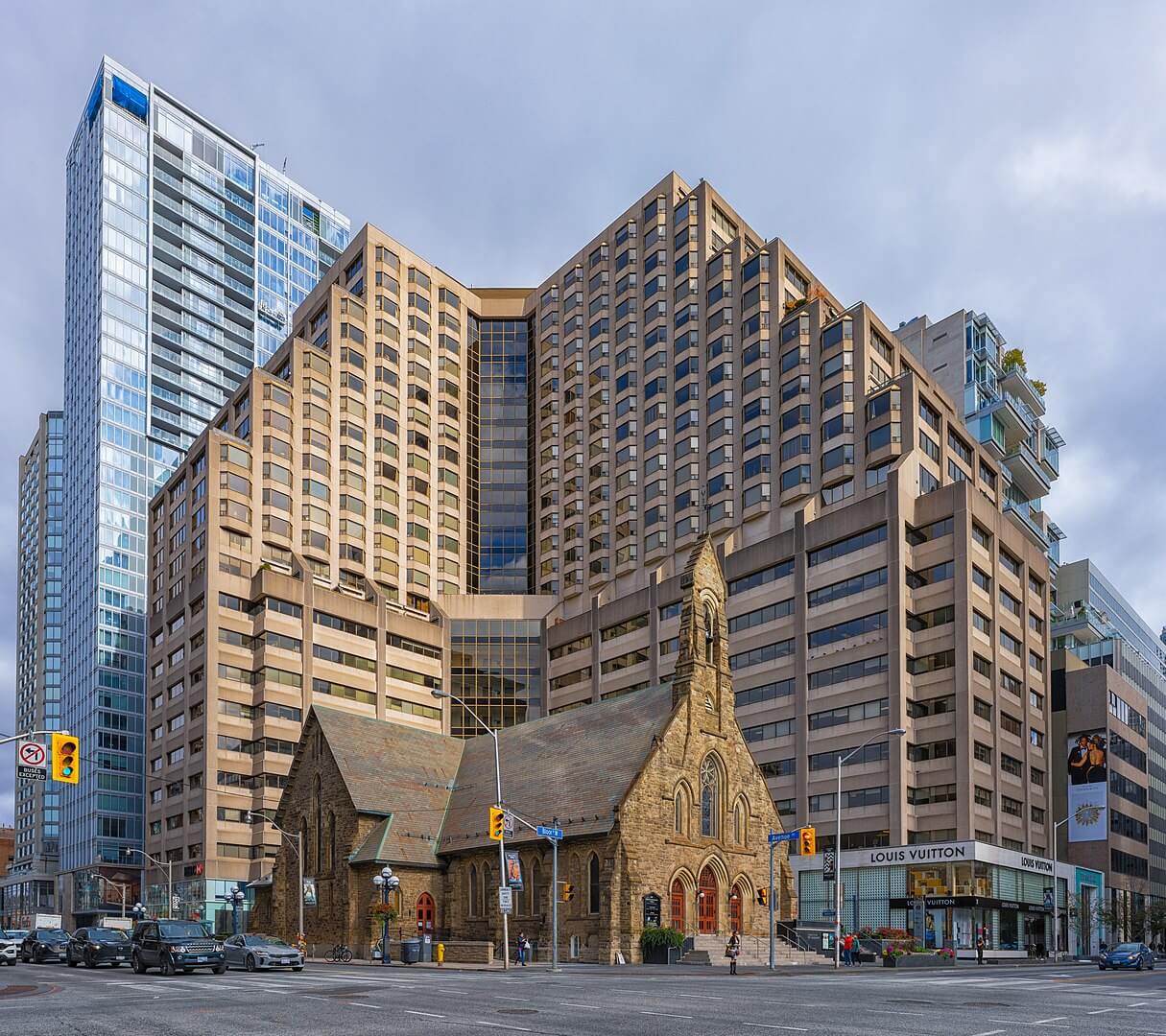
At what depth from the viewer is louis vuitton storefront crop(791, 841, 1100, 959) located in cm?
7500

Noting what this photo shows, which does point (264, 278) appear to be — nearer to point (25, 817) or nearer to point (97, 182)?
point (97, 182)

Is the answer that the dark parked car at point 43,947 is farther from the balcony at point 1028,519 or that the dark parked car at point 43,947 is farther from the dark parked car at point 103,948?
the balcony at point 1028,519

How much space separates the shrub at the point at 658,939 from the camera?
50.7 meters

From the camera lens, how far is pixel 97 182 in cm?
14762

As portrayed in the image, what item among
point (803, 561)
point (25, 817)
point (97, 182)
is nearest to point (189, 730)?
point (803, 561)

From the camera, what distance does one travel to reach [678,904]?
54500mm

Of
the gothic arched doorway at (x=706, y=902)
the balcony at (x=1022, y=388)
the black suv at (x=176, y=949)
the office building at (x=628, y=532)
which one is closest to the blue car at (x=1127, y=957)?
the gothic arched doorway at (x=706, y=902)

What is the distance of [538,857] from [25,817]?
525 ft

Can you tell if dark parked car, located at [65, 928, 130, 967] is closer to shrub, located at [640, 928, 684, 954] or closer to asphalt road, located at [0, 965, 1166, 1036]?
asphalt road, located at [0, 965, 1166, 1036]

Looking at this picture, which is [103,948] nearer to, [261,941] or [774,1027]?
[261,941]

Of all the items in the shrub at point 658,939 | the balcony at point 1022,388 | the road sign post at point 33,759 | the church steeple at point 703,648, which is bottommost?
the shrub at point 658,939

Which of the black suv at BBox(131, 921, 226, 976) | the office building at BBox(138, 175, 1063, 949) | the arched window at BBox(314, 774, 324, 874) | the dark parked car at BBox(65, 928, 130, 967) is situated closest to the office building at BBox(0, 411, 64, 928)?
the office building at BBox(138, 175, 1063, 949)

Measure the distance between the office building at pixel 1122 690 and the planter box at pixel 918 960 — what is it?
42.3 meters

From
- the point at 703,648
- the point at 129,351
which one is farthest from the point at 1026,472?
the point at 129,351
